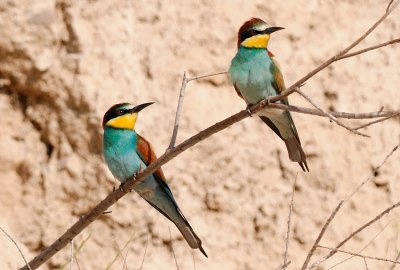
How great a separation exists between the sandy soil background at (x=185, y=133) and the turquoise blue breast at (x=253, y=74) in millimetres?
866

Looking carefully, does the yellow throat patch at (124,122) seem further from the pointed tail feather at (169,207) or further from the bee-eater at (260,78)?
the bee-eater at (260,78)

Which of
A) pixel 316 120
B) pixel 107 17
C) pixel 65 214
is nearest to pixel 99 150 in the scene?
pixel 65 214

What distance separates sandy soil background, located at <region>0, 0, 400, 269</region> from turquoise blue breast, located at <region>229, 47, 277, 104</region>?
0.87 meters

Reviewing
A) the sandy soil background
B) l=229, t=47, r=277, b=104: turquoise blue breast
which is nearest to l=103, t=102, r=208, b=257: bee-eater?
l=229, t=47, r=277, b=104: turquoise blue breast

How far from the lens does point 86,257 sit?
3523 mm

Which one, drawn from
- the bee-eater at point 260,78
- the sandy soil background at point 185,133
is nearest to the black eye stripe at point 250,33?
the bee-eater at point 260,78

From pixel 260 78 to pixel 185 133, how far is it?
1011 millimetres

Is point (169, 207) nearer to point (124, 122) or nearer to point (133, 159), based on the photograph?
point (133, 159)

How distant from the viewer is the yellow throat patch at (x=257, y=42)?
2746mm

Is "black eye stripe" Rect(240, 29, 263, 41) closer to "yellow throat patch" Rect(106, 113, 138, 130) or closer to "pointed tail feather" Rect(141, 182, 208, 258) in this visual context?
"yellow throat patch" Rect(106, 113, 138, 130)

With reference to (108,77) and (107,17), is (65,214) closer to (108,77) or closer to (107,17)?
(108,77)

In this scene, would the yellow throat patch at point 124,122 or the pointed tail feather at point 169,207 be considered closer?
the pointed tail feather at point 169,207

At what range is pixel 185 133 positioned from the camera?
11.9 feet

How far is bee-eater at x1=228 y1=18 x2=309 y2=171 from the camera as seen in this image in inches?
104
